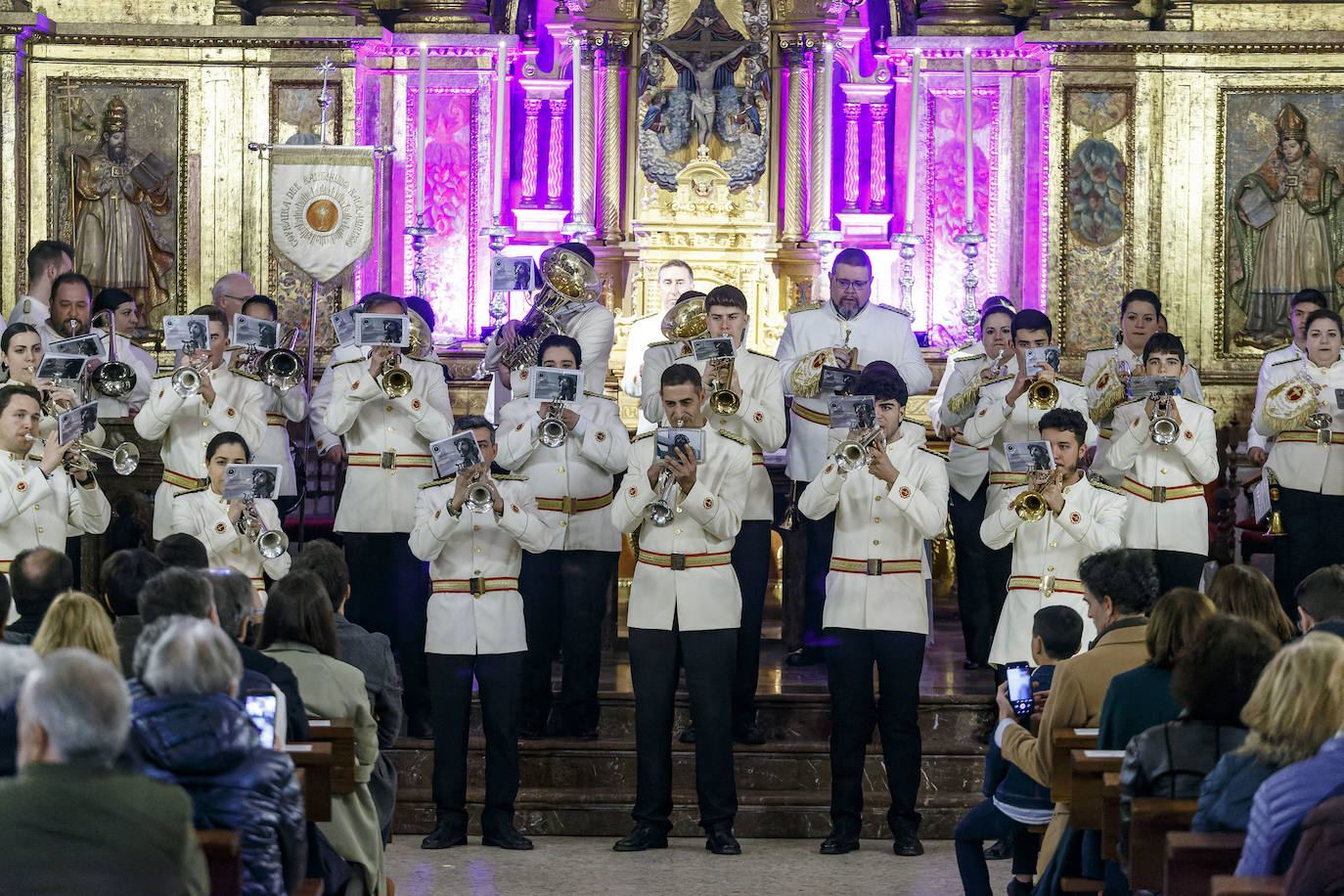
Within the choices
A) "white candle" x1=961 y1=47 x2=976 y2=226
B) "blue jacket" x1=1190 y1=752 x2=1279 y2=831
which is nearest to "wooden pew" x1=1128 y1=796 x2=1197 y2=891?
"blue jacket" x1=1190 y1=752 x2=1279 y2=831

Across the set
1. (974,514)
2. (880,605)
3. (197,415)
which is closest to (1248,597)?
(880,605)

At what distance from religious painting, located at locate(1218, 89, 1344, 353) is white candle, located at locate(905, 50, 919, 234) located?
6.15 ft

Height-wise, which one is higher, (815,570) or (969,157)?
(969,157)

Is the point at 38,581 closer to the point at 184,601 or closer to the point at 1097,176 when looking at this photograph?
the point at 184,601

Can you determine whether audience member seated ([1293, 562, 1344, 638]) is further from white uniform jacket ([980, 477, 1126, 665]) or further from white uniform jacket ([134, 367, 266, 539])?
white uniform jacket ([134, 367, 266, 539])

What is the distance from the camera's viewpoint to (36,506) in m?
8.02

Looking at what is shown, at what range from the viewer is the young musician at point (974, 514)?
8.98 meters

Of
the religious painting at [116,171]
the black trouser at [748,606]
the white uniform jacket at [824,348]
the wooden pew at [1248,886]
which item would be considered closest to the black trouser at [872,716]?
the black trouser at [748,606]

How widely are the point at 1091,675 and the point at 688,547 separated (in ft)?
7.76

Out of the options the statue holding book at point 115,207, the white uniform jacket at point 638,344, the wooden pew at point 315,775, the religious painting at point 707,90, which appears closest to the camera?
the wooden pew at point 315,775

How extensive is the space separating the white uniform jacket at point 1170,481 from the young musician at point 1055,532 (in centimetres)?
62

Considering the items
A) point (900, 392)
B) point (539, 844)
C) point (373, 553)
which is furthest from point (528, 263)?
point (539, 844)

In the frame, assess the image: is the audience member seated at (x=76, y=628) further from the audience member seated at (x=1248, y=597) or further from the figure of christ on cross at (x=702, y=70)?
the figure of christ on cross at (x=702, y=70)

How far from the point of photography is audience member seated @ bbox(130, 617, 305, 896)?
4.19m
